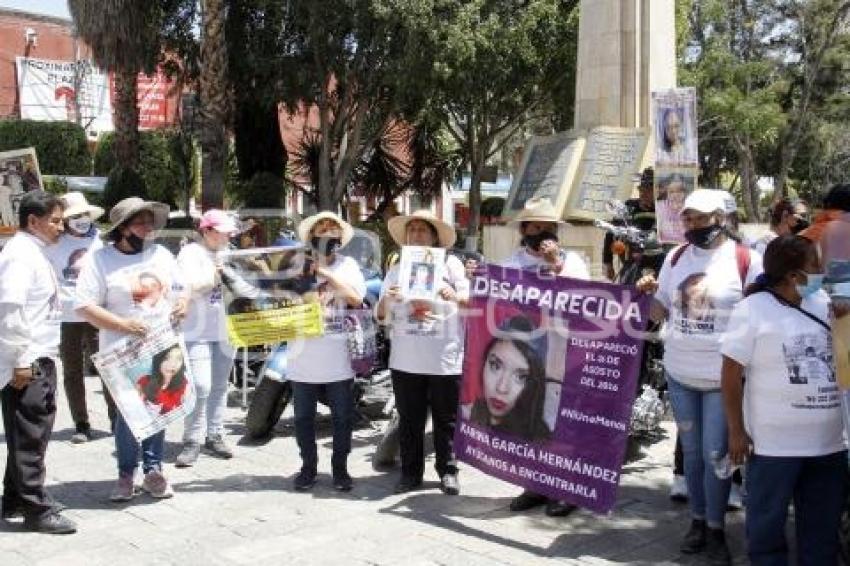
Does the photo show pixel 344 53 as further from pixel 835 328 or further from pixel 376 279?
pixel 835 328

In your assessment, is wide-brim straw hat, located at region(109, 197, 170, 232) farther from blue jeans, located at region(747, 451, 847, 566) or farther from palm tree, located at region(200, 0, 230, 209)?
palm tree, located at region(200, 0, 230, 209)

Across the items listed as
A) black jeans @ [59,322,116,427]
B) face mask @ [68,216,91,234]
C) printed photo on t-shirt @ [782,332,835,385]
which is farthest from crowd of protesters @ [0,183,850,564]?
black jeans @ [59,322,116,427]

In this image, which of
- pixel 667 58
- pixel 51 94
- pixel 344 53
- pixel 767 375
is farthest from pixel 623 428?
pixel 51 94

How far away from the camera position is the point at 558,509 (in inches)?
224

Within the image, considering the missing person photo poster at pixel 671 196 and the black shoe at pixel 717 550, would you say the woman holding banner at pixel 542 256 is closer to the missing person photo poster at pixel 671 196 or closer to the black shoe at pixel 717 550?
the black shoe at pixel 717 550

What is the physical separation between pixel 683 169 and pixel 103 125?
4445 centimetres

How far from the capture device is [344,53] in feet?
61.3

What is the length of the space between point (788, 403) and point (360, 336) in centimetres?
300

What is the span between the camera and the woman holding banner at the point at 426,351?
6.02m

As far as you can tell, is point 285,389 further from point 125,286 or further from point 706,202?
point 706,202

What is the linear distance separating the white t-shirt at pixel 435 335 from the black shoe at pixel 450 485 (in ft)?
2.21

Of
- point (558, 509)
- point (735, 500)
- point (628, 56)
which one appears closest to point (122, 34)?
point (628, 56)

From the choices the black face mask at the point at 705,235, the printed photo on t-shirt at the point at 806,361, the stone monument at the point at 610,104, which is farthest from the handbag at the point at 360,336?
the stone monument at the point at 610,104

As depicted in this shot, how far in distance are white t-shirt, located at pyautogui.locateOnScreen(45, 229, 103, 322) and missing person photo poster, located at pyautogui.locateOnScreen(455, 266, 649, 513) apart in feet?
11.5
